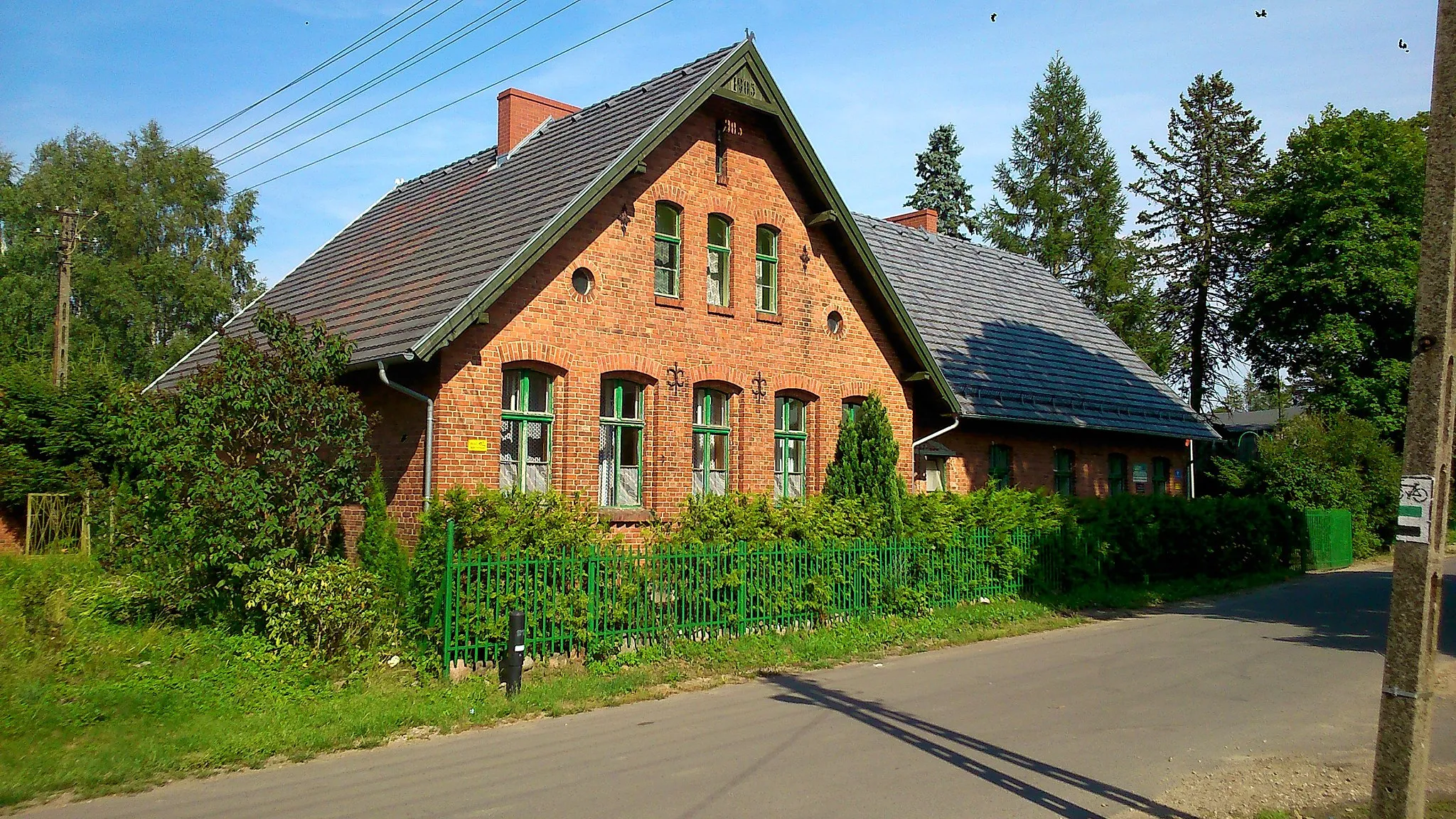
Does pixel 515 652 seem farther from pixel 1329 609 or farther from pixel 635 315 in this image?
pixel 1329 609

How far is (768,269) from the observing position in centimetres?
1830

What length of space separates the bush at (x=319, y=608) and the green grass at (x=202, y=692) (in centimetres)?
32

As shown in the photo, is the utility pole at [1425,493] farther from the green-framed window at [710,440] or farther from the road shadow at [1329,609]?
the green-framed window at [710,440]

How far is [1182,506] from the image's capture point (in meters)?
23.1

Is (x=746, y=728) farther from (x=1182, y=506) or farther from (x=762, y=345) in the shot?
(x=1182, y=506)

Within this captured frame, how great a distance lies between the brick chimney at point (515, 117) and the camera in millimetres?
20703

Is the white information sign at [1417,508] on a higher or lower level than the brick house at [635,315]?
lower

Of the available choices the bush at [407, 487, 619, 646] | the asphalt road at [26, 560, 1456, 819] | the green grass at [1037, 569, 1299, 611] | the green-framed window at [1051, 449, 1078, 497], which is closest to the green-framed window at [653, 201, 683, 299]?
the bush at [407, 487, 619, 646]

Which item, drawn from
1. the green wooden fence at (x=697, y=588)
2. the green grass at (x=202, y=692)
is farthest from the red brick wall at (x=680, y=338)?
the green grass at (x=202, y=692)

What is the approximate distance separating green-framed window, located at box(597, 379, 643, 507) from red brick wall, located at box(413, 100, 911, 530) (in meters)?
0.17

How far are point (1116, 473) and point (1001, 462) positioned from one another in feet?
16.1

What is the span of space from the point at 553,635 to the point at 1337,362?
3525cm

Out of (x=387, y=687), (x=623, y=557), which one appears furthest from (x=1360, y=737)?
(x=387, y=687)

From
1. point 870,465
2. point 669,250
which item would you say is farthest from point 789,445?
point 669,250
